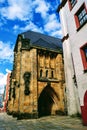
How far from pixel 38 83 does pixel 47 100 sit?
13.1 ft

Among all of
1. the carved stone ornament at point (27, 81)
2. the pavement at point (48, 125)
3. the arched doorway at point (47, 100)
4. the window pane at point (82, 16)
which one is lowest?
the pavement at point (48, 125)

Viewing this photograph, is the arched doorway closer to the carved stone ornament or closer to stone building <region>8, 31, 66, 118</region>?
stone building <region>8, 31, 66, 118</region>

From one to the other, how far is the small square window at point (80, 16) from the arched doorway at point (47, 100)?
10.7 metres

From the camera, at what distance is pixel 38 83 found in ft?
61.7

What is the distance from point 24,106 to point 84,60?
10490 mm

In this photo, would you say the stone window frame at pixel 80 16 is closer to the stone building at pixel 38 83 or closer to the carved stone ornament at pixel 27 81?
the stone building at pixel 38 83

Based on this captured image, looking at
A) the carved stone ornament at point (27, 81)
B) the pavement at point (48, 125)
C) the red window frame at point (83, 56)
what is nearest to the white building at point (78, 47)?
the red window frame at point (83, 56)

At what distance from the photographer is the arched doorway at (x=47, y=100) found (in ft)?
65.6

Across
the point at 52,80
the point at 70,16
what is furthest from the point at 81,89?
the point at 52,80

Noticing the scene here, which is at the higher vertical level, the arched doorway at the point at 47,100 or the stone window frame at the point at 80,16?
the stone window frame at the point at 80,16

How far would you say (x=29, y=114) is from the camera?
16.7 metres

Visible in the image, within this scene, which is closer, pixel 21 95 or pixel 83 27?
pixel 83 27

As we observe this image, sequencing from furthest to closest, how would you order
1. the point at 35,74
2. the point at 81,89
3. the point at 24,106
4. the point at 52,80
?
the point at 52,80
the point at 35,74
the point at 24,106
the point at 81,89

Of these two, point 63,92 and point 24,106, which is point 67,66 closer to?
point 63,92
